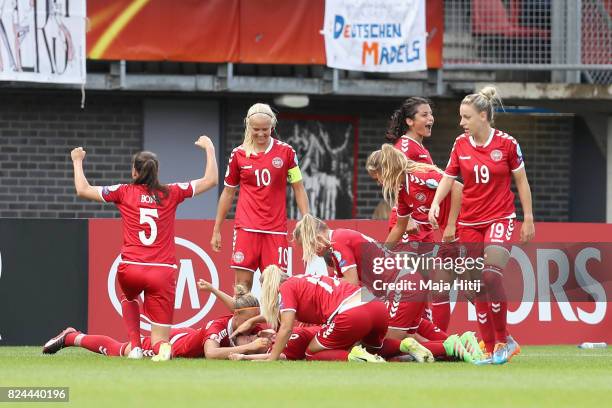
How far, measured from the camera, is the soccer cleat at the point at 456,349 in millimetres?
12336

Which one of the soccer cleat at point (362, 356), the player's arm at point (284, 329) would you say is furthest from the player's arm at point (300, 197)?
the player's arm at point (284, 329)

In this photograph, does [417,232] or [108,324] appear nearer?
[417,232]

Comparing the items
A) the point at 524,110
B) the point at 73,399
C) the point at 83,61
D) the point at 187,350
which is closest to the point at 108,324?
the point at 187,350

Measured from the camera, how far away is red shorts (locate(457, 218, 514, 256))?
12234mm

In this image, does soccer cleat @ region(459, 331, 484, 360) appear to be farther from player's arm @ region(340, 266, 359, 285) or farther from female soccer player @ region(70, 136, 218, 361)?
female soccer player @ region(70, 136, 218, 361)

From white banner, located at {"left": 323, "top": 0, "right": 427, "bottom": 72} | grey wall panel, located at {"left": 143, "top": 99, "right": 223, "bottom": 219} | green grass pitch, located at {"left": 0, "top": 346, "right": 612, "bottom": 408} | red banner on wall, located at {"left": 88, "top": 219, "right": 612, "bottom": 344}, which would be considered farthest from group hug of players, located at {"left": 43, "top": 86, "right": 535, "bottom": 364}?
grey wall panel, located at {"left": 143, "top": 99, "right": 223, "bottom": 219}

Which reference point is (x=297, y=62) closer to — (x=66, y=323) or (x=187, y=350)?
(x=66, y=323)

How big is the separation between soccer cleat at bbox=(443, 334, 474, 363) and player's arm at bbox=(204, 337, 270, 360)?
1488 millimetres

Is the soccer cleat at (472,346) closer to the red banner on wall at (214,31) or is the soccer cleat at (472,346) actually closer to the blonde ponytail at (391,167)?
the blonde ponytail at (391,167)

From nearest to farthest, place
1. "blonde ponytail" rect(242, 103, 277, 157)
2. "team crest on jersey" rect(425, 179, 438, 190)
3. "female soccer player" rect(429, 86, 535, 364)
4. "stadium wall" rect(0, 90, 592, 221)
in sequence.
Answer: "female soccer player" rect(429, 86, 535, 364)
"team crest on jersey" rect(425, 179, 438, 190)
"blonde ponytail" rect(242, 103, 277, 157)
"stadium wall" rect(0, 90, 592, 221)

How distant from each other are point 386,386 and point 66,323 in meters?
6.68

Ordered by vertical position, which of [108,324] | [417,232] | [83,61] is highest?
[83,61]

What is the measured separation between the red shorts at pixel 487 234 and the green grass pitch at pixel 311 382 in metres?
0.99

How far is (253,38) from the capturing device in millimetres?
21359
